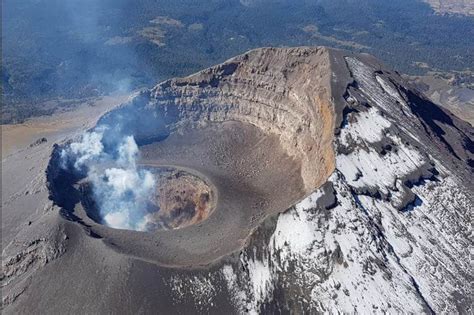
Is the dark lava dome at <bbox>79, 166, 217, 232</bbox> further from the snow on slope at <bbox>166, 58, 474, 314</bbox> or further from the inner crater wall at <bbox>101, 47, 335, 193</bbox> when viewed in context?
the snow on slope at <bbox>166, 58, 474, 314</bbox>

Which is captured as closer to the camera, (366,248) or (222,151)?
(366,248)

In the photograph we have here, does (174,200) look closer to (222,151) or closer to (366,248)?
(222,151)

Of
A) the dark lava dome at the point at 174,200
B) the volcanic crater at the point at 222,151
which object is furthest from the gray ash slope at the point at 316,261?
the dark lava dome at the point at 174,200

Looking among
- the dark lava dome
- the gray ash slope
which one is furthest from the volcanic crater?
the gray ash slope

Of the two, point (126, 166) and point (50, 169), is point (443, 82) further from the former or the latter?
point (50, 169)

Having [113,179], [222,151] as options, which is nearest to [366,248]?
[222,151]
